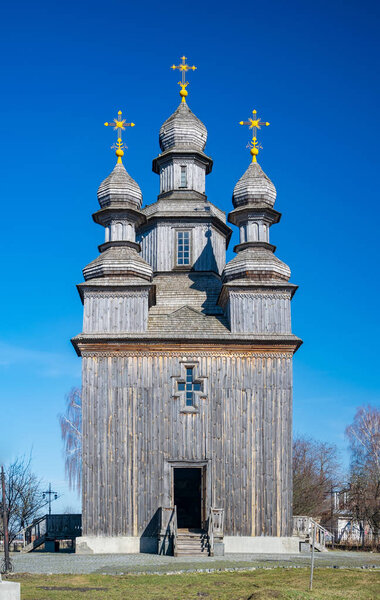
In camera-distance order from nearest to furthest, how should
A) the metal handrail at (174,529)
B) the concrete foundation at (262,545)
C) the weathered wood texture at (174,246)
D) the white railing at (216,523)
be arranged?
the metal handrail at (174,529) < the white railing at (216,523) < the concrete foundation at (262,545) < the weathered wood texture at (174,246)

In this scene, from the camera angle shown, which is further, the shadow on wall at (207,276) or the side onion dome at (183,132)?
the side onion dome at (183,132)

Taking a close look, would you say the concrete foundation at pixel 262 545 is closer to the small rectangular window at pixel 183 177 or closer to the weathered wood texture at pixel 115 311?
the weathered wood texture at pixel 115 311

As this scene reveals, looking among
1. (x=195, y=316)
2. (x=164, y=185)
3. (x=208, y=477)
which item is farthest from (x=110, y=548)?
(x=164, y=185)

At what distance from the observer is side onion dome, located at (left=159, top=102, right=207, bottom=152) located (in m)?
36.7

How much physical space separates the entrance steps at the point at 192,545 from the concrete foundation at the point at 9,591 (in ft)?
36.9

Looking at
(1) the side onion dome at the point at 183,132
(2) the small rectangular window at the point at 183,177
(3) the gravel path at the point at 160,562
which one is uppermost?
(1) the side onion dome at the point at 183,132

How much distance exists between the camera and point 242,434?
27.8 m

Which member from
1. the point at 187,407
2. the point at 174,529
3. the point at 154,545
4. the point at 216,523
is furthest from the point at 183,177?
the point at 154,545

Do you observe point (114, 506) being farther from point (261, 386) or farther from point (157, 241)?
point (157, 241)

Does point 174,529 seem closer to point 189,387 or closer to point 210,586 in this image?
point 189,387

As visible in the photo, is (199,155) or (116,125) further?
(199,155)

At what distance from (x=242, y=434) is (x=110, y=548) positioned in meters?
5.90

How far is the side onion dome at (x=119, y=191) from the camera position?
104 feet

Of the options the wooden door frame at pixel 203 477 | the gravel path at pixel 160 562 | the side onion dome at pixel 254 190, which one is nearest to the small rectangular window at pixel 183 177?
the side onion dome at pixel 254 190
